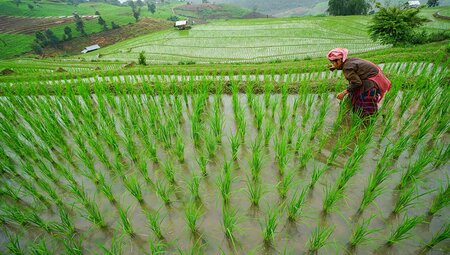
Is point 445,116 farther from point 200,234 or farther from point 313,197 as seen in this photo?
point 200,234

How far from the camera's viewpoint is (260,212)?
2.04 meters

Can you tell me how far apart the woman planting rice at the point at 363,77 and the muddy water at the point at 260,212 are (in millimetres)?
546

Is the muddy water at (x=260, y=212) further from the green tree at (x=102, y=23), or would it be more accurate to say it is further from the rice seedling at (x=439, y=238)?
the green tree at (x=102, y=23)

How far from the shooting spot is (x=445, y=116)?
8.76ft

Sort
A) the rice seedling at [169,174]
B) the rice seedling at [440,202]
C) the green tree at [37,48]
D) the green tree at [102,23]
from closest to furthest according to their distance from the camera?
the rice seedling at [440,202] < the rice seedling at [169,174] < the green tree at [37,48] < the green tree at [102,23]

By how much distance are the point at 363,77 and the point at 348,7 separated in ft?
108

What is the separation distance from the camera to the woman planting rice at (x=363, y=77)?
287 centimetres

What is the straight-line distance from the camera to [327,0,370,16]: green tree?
92.5ft

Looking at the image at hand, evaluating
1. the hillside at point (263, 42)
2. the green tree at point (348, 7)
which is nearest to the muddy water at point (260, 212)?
the hillside at point (263, 42)

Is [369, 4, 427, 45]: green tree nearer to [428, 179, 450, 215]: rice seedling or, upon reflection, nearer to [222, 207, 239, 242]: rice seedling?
[428, 179, 450, 215]: rice seedling

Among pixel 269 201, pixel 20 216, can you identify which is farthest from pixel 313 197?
pixel 20 216

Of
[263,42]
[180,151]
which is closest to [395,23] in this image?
[263,42]

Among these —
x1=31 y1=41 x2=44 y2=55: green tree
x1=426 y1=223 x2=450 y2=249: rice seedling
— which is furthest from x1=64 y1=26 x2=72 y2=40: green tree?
x1=426 y1=223 x2=450 y2=249: rice seedling

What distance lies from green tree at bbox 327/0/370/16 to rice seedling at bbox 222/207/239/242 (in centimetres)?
3497
